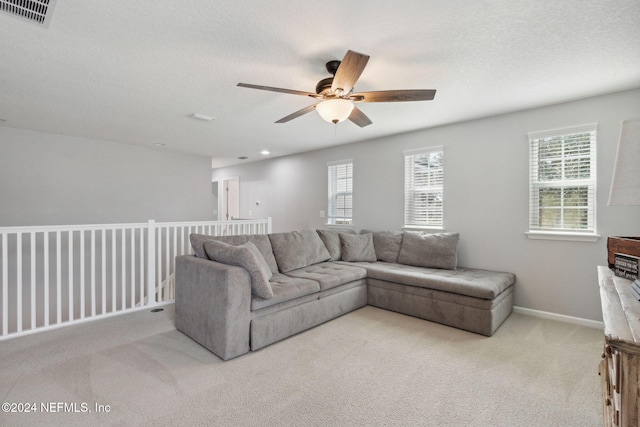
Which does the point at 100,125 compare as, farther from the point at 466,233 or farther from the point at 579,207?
the point at 579,207

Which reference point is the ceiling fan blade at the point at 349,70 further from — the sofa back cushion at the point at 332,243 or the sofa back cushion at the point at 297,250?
the sofa back cushion at the point at 332,243

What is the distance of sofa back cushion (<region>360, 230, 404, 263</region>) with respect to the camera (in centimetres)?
415

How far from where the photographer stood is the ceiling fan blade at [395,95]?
215 cm

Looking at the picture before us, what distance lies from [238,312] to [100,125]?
3.62 metres

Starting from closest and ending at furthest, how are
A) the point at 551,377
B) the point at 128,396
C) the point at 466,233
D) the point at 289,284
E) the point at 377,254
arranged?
the point at 128,396
the point at 551,377
the point at 289,284
the point at 466,233
the point at 377,254

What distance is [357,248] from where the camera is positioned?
4254 mm

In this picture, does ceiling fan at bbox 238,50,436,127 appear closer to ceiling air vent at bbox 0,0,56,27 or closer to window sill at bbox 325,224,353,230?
ceiling air vent at bbox 0,0,56,27

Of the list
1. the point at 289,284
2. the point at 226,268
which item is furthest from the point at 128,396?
the point at 289,284

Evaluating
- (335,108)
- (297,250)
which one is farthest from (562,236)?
(297,250)

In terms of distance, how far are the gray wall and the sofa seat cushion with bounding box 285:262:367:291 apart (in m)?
3.72

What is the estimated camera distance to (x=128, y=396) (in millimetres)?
1885

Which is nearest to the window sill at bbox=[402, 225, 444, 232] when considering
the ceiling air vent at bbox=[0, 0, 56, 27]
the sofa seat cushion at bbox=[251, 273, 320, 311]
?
the sofa seat cushion at bbox=[251, 273, 320, 311]

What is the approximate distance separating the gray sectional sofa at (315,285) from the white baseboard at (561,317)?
17 cm

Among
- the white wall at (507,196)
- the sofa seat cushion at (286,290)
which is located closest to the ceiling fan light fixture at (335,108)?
the sofa seat cushion at (286,290)
